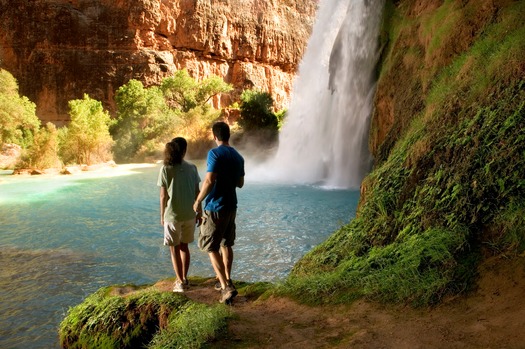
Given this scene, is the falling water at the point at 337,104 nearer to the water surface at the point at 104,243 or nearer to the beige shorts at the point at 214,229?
the water surface at the point at 104,243

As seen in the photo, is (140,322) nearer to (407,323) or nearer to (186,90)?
(407,323)

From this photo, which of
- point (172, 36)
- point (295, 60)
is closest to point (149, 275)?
point (172, 36)

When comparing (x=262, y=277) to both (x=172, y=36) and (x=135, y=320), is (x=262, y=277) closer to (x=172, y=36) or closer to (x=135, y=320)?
(x=135, y=320)

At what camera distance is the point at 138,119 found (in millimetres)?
35812

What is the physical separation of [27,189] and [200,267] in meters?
12.8

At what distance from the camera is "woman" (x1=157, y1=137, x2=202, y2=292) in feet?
13.7

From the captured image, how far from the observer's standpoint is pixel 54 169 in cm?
2255

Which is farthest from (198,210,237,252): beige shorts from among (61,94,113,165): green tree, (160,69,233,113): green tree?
(160,69,233,113): green tree

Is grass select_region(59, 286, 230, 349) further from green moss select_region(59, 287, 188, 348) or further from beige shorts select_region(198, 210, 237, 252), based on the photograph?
beige shorts select_region(198, 210, 237, 252)

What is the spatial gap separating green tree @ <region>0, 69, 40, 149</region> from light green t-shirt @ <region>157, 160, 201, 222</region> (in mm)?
25122

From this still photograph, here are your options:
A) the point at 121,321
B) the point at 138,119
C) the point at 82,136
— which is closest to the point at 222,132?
A: the point at 121,321

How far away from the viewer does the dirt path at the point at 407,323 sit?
8.44 ft

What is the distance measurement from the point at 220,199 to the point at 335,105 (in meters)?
13.2

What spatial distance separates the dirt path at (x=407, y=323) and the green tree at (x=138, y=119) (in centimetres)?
3146
